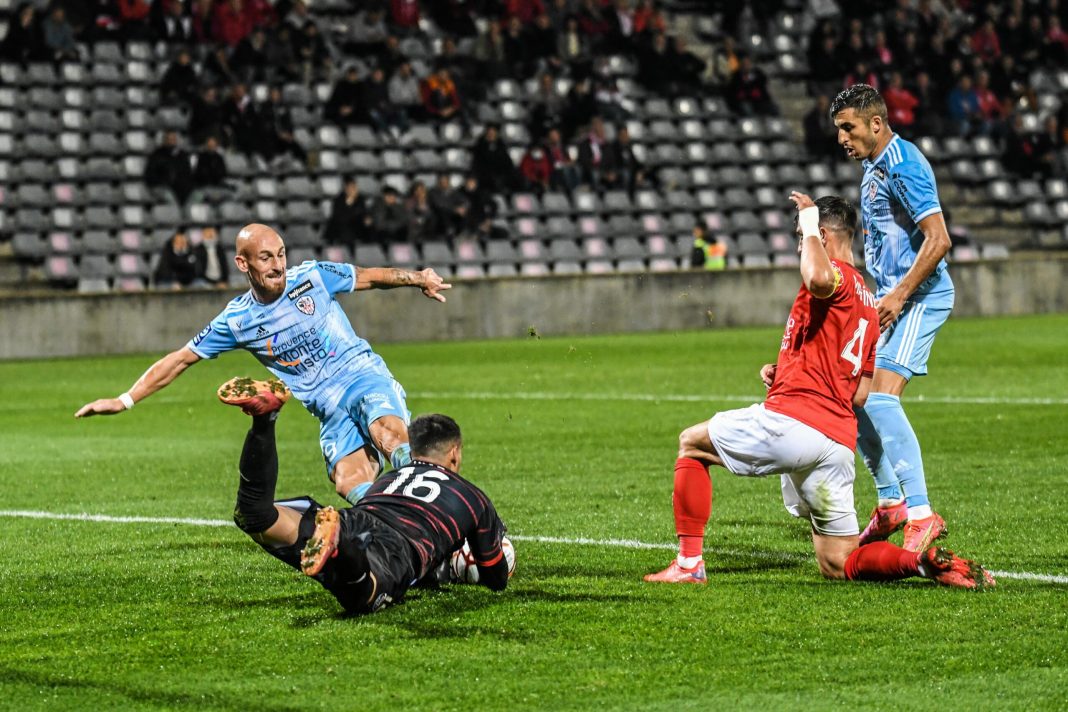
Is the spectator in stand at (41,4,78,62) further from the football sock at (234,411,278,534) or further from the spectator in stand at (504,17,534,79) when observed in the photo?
the football sock at (234,411,278,534)

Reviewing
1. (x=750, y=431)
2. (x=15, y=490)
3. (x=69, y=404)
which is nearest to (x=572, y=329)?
(x=69, y=404)

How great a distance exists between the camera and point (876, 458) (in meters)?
7.45

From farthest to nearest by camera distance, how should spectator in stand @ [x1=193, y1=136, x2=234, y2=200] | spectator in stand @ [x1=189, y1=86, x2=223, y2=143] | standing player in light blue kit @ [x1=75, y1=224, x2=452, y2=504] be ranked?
spectator in stand @ [x1=189, y1=86, x2=223, y2=143] < spectator in stand @ [x1=193, y1=136, x2=234, y2=200] < standing player in light blue kit @ [x1=75, y1=224, x2=452, y2=504]

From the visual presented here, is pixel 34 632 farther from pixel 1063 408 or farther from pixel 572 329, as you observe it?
pixel 572 329

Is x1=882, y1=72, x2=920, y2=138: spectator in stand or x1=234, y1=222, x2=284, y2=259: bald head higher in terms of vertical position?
x1=882, y1=72, x2=920, y2=138: spectator in stand

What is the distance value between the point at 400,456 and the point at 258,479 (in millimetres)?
1512

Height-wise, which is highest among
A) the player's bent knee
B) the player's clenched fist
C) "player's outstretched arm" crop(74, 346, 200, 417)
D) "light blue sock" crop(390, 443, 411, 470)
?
the player's clenched fist

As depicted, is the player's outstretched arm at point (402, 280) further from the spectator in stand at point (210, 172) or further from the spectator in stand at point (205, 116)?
the spectator in stand at point (205, 116)

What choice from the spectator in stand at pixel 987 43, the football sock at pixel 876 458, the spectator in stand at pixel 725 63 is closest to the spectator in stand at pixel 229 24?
the spectator in stand at pixel 725 63

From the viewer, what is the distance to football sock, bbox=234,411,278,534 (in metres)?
5.72

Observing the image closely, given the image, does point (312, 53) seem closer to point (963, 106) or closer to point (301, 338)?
point (963, 106)

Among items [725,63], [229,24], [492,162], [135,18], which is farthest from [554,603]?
[725,63]

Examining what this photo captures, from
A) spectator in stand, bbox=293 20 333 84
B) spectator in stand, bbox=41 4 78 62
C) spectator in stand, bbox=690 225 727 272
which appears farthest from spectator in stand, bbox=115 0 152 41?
spectator in stand, bbox=690 225 727 272

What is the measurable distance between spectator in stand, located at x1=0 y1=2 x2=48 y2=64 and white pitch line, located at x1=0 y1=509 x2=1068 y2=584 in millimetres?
19287
